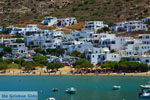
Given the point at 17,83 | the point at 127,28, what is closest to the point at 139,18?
the point at 127,28

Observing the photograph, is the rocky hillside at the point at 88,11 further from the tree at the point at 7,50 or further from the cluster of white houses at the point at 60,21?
the tree at the point at 7,50

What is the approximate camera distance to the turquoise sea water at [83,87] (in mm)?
80750

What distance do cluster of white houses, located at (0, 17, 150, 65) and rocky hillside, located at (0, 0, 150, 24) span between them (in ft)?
42.7

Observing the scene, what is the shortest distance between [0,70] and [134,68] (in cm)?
3298

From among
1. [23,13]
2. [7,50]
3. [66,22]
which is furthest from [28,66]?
[23,13]

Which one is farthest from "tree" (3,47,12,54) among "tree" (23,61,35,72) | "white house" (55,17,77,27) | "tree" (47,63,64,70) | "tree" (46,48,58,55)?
"white house" (55,17,77,27)

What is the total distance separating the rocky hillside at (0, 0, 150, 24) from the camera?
178 m

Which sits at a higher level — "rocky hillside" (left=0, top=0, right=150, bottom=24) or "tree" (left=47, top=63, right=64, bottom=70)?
"rocky hillside" (left=0, top=0, right=150, bottom=24)

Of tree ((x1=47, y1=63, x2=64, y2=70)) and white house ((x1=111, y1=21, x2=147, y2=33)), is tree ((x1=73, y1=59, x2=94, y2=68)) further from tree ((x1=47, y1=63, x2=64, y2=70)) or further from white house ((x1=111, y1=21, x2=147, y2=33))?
white house ((x1=111, y1=21, x2=147, y2=33))

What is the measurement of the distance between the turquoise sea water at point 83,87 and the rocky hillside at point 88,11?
65711 millimetres

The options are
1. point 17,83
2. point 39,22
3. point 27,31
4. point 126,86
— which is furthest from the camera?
point 39,22

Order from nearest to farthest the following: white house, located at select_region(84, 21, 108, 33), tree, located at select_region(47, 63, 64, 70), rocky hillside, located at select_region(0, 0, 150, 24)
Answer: tree, located at select_region(47, 63, 64, 70) → white house, located at select_region(84, 21, 108, 33) → rocky hillside, located at select_region(0, 0, 150, 24)

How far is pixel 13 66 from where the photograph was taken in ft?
429

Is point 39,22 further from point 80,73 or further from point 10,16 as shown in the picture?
point 80,73
